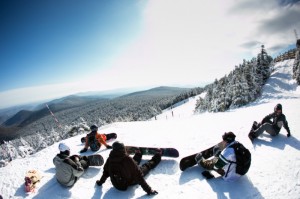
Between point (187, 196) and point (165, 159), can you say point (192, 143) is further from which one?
point (187, 196)

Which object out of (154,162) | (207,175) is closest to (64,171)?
(154,162)

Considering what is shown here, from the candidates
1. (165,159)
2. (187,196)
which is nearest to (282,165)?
(187,196)

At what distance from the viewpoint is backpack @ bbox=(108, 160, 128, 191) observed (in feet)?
18.4

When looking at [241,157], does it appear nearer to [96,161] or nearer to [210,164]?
[210,164]

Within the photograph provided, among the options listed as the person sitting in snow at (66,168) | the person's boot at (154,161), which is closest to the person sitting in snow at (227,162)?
the person's boot at (154,161)

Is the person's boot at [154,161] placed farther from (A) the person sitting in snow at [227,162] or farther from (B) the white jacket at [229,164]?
(B) the white jacket at [229,164]

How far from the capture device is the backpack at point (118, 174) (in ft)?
18.4

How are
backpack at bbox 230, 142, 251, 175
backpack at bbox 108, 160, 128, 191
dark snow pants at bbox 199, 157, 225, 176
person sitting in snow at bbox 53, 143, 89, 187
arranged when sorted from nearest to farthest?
1. backpack at bbox 230, 142, 251, 175
2. backpack at bbox 108, 160, 128, 191
3. dark snow pants at bbox 199, 157, 225, 176
4. person sitting in snow at bbox 53, 143, 89, 187

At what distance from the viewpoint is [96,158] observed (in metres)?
7.87

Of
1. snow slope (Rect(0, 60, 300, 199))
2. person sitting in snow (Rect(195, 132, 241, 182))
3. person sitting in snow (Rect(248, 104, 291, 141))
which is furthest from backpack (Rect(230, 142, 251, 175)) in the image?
person sitting in snow (Rect(248, 104, 291, 141))

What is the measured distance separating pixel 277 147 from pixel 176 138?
483 cm

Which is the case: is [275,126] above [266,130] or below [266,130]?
above

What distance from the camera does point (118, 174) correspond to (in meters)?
5.82

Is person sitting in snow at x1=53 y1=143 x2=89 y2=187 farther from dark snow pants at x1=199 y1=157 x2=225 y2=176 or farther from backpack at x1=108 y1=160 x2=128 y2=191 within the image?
dark snow pants at x1=199 y1=157 x2=225 y2=176
